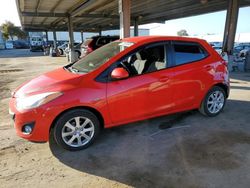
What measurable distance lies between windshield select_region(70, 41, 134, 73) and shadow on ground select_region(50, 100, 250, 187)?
1.22 metres

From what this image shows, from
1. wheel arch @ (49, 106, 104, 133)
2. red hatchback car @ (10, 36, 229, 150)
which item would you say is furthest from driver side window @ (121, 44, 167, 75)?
wheel arch @ (49, 106, 104, 133)

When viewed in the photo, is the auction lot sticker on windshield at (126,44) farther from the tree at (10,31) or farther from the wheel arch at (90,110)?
the tree at (10,31)

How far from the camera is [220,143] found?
3.74 meters

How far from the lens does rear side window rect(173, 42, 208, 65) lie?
4215 mm

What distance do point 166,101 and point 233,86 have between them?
469 cm

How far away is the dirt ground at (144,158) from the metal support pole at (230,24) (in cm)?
724

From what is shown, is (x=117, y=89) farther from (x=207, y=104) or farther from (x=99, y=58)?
(x=207, y=104)

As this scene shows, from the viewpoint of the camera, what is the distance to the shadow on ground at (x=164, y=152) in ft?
9.68

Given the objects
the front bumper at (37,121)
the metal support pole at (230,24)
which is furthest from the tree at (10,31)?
the front bumper at (37,121)

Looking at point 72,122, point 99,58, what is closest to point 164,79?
point 99,58

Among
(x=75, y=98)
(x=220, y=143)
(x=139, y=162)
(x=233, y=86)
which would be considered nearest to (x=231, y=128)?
(x=220, y=143)

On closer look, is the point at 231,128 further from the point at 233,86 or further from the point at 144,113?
the point at 233,86

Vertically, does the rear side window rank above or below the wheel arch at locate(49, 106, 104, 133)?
above

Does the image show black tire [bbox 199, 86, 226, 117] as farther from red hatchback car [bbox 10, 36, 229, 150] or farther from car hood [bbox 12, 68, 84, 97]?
car hood [bbox 12, 68, 84, 97]
